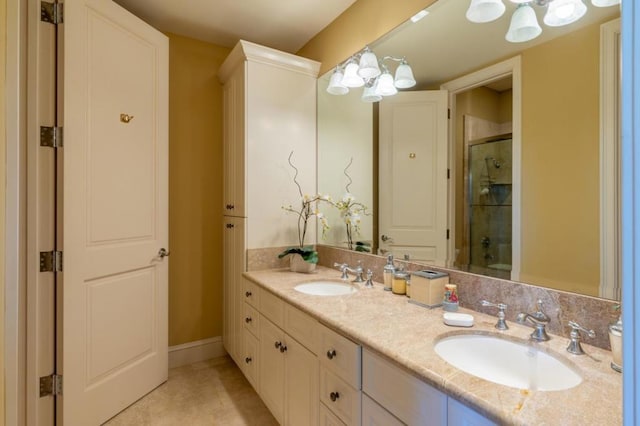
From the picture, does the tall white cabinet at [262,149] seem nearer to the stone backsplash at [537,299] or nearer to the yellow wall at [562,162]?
the stone backsplash at [537,299]

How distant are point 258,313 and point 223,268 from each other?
0.87 meters

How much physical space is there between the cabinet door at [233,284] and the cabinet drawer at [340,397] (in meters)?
1.05

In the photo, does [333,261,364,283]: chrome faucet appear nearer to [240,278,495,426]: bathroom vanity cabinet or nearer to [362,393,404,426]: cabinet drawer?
[240,278,495,426]: bathroom vanity cabinet

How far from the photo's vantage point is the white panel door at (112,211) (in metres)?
1.66

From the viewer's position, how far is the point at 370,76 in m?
1.92

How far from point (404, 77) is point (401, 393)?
151 centimetres

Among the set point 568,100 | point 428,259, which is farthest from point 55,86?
point 568,100

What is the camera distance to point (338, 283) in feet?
6.20

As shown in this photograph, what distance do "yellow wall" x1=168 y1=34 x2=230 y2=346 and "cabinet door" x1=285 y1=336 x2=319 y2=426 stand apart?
1305mm

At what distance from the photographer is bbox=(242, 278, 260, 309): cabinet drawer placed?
190cm

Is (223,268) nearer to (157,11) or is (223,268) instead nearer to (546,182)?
(157,11)

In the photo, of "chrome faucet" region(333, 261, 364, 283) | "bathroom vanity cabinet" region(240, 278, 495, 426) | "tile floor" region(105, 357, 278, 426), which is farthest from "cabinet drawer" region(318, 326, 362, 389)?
"tile floor" region(105, 357, 278, 426)

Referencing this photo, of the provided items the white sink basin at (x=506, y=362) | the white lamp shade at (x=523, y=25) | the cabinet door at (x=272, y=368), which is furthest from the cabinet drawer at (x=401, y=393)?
the white lamp shade at (x=523, y=25)

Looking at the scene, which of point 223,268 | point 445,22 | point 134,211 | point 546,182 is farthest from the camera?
point 223,268
